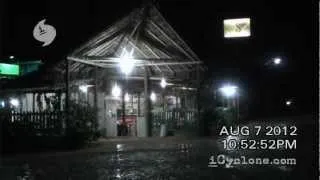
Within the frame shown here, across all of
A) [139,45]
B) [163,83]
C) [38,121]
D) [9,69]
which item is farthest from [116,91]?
[9,69]

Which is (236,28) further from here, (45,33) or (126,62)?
(126,62)

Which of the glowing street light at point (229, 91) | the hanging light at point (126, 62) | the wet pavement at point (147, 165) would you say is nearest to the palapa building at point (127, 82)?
the hanging light at point (126, 62)

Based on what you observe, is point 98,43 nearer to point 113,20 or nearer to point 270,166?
point 113,20

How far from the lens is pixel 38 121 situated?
1955 centimetres

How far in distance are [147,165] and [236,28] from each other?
38.2m

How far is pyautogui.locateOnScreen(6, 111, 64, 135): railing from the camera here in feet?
63.0

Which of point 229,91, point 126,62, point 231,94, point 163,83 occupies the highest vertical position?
point 126,62

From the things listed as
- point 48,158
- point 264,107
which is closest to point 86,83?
point 48,158

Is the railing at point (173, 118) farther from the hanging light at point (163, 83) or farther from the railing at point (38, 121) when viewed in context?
the railing at point (38, 121)

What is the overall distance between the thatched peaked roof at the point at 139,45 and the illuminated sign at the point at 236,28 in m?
25.8

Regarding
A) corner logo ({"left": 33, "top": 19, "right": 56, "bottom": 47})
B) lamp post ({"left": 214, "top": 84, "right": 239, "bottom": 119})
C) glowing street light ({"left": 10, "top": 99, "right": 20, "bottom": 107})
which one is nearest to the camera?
corner logo ({"left": 33, "top": 19, "right": 56, "bottom": 47})

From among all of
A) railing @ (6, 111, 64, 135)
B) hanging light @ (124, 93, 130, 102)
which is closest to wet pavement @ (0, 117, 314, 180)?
railing @ (6, 111, 64, 135)

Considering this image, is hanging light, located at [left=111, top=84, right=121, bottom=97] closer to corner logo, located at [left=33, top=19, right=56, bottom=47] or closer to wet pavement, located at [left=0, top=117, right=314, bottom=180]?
corner logo, located at [left=33, top=19, right=56, bottom=47]

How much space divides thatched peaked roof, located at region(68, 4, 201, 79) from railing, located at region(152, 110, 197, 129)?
253 cm
